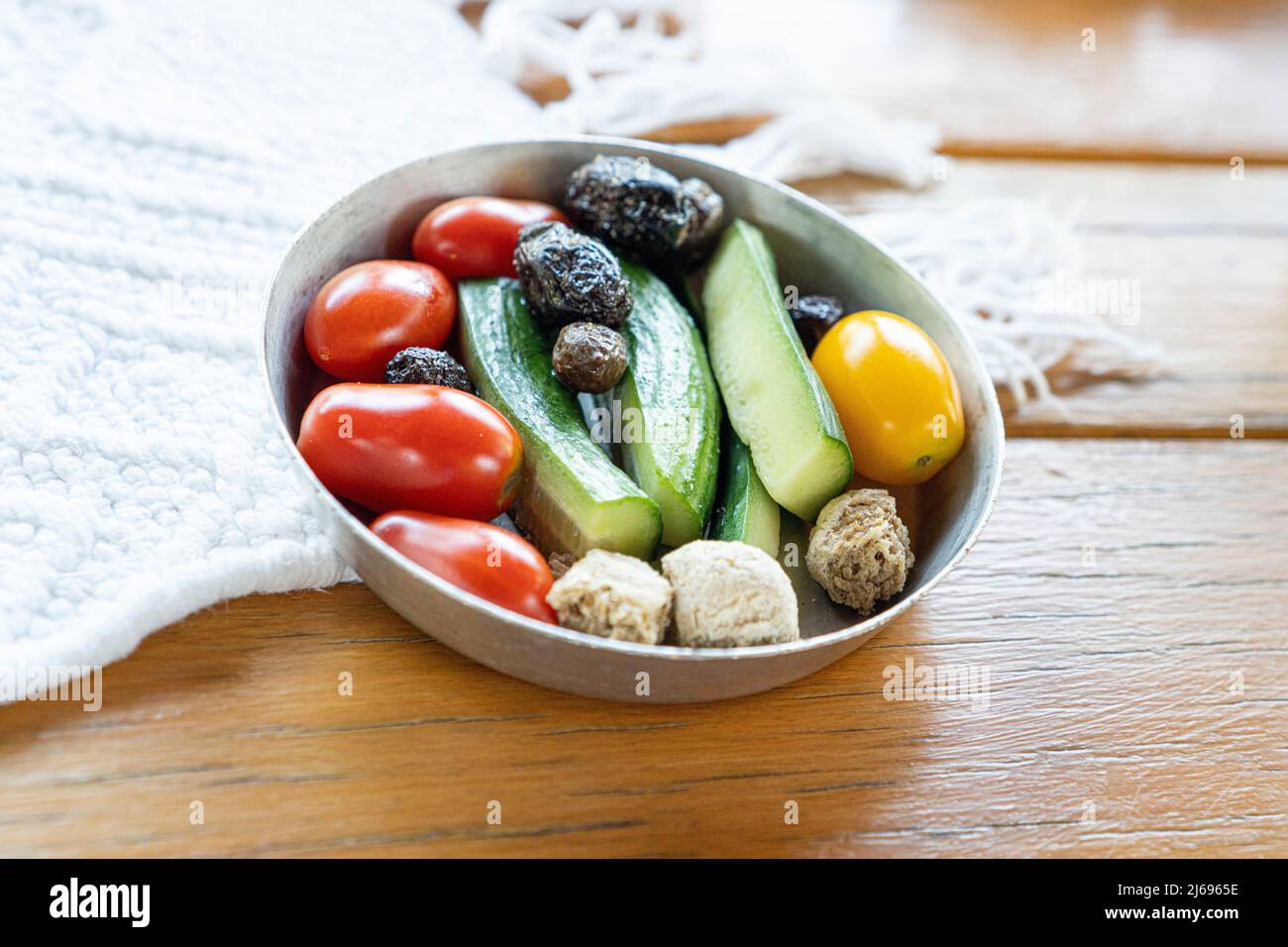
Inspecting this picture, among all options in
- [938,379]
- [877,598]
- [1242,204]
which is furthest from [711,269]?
[1242,204]

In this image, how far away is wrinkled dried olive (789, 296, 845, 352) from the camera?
1086 mm

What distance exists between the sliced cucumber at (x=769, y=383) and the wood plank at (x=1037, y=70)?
437 millimetres

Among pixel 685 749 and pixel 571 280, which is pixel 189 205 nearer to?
pixel 571 280

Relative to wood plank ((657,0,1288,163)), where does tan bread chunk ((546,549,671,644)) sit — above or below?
below

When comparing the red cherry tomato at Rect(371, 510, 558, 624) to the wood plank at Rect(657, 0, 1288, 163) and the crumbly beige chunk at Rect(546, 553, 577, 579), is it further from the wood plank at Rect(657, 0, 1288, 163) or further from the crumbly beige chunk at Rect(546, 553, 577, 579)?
the wood plank at Rect(657, 0, 1288, 163)

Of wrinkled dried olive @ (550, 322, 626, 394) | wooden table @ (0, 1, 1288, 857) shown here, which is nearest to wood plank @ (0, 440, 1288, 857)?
wooden table @ (0, 1, 1288, 857)

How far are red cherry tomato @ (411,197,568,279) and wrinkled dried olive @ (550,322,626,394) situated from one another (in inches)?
4.8

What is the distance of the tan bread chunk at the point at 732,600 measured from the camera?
Result: 0.81 metres

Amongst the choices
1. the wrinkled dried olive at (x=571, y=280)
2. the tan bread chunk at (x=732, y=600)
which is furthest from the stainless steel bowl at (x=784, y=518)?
the wrinkled dried olive at (x=571, y=280)

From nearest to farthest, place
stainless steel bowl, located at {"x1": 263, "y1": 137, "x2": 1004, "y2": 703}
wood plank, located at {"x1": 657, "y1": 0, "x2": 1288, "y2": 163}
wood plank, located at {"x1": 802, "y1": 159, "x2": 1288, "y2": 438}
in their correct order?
stainless steel bowl, located at {"x1": 263, "y1": 137, "x2": 1004, "y2": 703}
wood plank, located at {"x1": 802, "y1": 159, "x2": 1288, "y2": 438}
wood plank, located at {"x1": 657, "y1": 0, "x2": 1288, "y2": 163}

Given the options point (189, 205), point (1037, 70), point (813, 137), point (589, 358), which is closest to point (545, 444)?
point (589, 358)

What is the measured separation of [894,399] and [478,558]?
0.40 meters

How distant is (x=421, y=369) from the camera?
3.10ft

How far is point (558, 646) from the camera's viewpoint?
76cm
